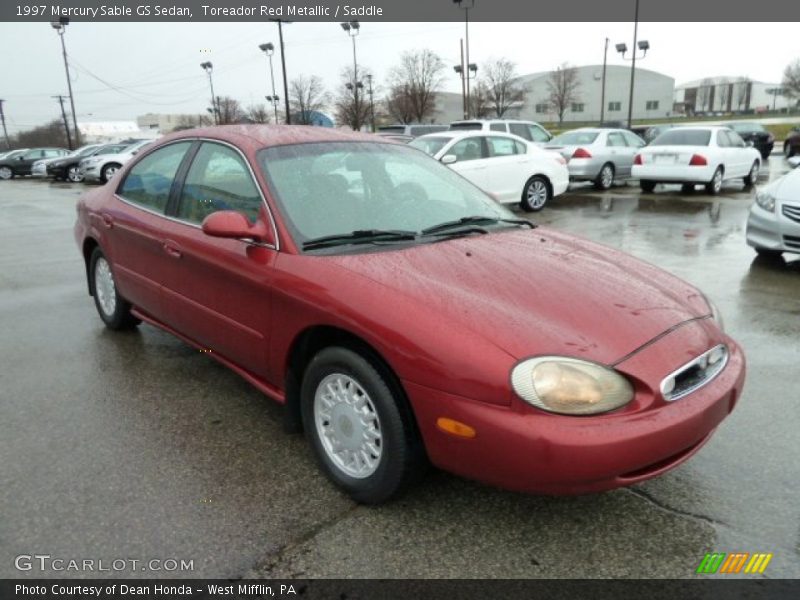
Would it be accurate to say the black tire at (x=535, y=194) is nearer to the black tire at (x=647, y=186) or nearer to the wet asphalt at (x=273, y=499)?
the black tire at (x=647, y=186)


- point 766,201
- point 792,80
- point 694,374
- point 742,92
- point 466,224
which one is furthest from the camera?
point 742,92

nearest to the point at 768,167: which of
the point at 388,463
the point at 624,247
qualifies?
the point at 624,247

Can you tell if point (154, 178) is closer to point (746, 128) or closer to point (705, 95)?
point (746, 128)

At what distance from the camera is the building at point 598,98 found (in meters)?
92.3

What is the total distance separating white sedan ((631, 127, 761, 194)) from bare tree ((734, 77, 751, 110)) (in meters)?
106

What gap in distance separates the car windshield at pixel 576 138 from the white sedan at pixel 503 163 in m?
2.90

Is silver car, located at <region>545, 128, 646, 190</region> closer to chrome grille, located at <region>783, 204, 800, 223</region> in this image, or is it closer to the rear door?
chrome grille, located at <region>783, 204, 800, 223</region>

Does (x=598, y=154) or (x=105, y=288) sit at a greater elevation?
(x=598, y=154)

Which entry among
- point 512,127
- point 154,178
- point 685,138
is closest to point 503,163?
point 512,127

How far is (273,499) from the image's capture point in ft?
8.79

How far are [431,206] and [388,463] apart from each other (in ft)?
4.97

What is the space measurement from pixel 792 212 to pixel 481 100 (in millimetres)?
57601

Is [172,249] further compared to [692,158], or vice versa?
[692,158]

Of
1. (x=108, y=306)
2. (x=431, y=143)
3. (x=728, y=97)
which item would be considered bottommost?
(x=108, y=306)
